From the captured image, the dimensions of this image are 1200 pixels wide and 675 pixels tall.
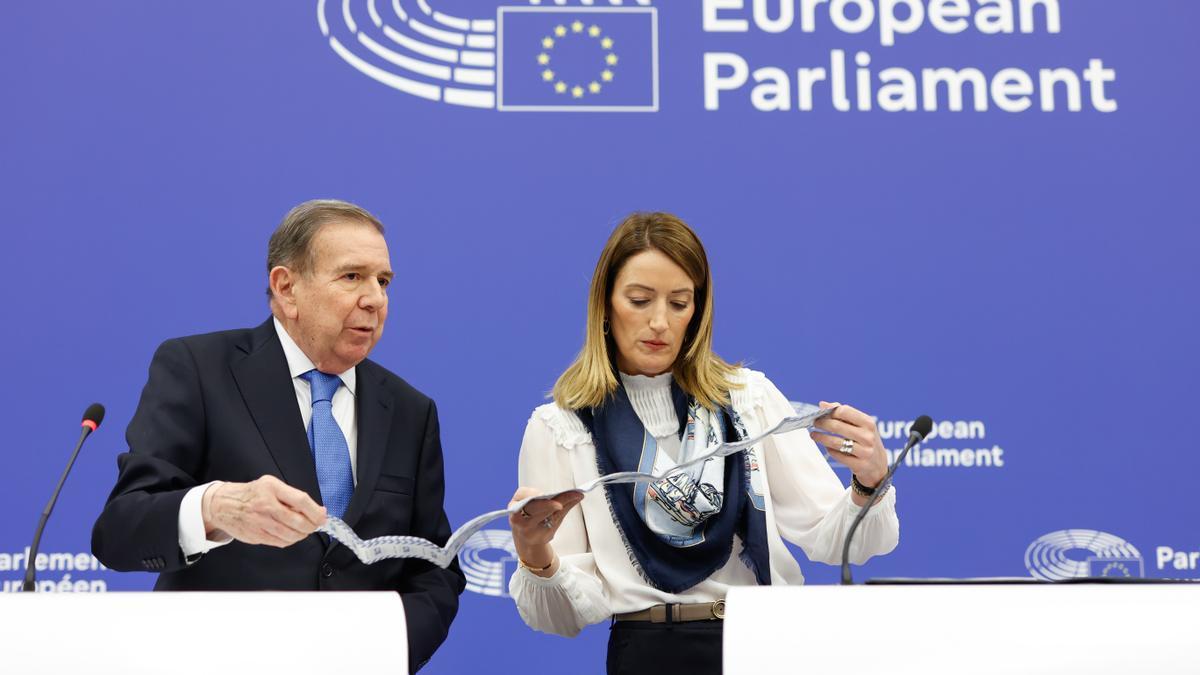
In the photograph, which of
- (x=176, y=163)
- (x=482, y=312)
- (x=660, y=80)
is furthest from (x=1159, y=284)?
(x=176, y=163)

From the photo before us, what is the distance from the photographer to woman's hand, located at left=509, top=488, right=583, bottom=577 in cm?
194

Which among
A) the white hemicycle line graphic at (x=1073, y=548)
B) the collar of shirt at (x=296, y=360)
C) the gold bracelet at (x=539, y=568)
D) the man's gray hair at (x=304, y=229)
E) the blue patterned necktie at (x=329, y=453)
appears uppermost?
the man's gray hair at (x=304, y=229)

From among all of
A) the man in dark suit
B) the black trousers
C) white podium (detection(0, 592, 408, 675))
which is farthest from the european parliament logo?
white podium (detection(0, 592, 408, 675))

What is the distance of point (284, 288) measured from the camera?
7.88 ft

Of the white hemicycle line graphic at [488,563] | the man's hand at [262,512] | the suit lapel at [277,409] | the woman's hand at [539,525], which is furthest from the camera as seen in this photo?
the white hemicycle line graphic at [488,563]

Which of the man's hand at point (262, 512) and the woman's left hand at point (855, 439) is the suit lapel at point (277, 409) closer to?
the man's hand at point (262, 512)

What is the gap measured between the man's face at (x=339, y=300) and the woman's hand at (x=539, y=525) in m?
0.51

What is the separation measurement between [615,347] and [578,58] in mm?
1165

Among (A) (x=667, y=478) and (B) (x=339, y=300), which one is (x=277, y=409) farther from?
(A) (x=667, y=478)

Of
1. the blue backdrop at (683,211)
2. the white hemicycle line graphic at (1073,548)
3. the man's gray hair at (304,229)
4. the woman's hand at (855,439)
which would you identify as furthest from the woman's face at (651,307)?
the white hemicycle line graphic at (1073,548)

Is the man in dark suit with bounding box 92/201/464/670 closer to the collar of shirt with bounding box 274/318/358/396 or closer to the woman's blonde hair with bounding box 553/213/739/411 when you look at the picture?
the collar of shirt with bounding box 274/318/358/396

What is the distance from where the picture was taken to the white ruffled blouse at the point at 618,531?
230 cm

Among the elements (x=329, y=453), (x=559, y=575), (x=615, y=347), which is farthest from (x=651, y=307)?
(x=329, y=453)

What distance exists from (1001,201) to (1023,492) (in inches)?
33.0
